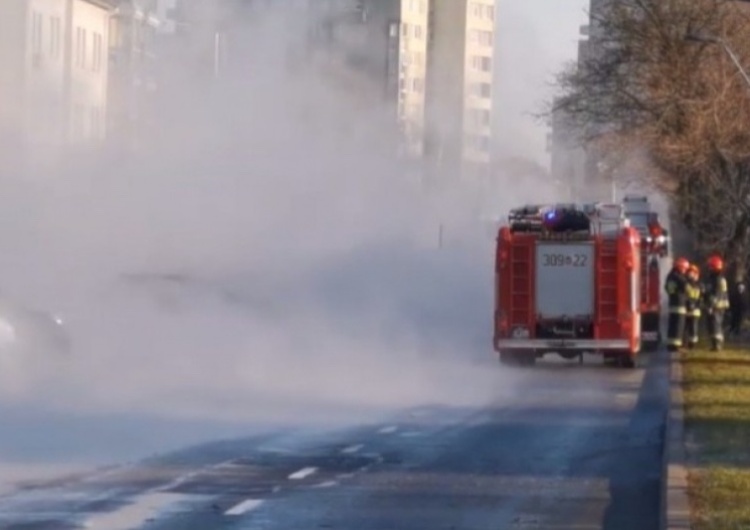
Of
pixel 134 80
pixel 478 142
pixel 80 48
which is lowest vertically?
pixel 134 80

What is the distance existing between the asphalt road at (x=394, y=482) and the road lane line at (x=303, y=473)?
26 mm

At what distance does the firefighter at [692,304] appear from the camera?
40.0m

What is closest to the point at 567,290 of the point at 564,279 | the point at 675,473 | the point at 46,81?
the point at 564,279

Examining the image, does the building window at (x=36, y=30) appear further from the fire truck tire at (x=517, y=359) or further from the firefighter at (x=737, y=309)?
the firefighter at (x=737, y=309)

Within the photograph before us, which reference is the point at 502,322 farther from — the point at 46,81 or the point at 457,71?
the point at 457,71

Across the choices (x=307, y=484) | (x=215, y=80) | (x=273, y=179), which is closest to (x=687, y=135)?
(x=273, y=179)

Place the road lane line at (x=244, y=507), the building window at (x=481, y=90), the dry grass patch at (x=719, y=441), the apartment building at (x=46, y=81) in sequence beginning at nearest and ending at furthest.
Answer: the dry grass patch at (x=719, y=441) < the road lane line at (x=244, y=507) < the apartment building at (x=46, y=81) < the building window at (x=481, y=90)

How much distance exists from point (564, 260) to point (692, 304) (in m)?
4.04

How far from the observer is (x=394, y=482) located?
17.6 m

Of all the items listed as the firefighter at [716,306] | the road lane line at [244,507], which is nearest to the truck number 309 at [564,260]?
the firefighter at [716,306]

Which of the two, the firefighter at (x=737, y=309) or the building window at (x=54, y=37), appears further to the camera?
the firefighter at (x=737, y=309)

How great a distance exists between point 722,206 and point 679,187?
2.81 meters

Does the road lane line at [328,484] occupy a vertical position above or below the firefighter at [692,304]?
below

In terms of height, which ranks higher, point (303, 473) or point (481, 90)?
point (481, 90)
